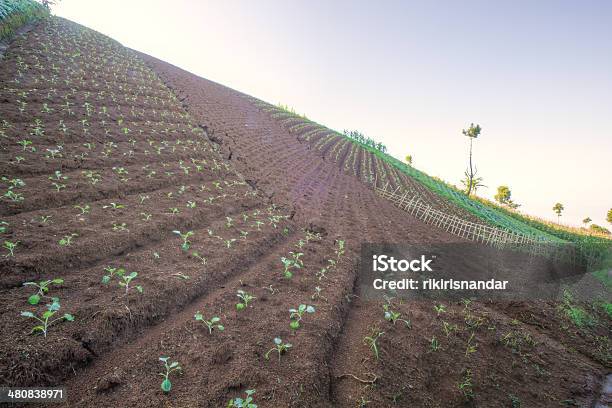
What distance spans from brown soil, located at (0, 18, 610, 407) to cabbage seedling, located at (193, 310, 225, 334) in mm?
62

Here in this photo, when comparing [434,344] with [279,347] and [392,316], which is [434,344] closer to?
[392,316]

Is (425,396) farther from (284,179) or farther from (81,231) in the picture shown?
(284,179)

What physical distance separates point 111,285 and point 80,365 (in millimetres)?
1086

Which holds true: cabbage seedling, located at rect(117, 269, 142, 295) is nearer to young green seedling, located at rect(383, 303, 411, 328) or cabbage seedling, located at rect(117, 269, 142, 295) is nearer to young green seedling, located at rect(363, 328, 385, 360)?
young green seedling, located at rect(363, 328, 385, 360)

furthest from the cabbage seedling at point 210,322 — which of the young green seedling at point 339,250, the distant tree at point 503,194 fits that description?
the distant tree at point 503,194

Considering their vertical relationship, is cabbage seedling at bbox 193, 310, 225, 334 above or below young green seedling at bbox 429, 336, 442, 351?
below

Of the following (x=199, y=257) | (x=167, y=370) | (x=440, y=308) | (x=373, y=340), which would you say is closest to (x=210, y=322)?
(x=167, y=370)

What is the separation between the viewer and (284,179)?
11.1 m

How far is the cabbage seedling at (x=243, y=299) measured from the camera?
161 inches

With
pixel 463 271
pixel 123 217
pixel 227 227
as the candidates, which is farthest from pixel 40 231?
pixel 463 271

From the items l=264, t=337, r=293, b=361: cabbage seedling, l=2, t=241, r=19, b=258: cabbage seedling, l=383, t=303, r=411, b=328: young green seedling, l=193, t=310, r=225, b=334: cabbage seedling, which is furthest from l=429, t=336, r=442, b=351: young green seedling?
l=2, t=241, r=19, b=258: cabbage seedling

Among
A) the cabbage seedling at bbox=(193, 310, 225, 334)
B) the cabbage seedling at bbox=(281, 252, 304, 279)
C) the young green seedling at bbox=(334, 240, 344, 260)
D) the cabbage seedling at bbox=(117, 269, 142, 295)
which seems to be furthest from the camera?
the young green seedling at bbox=(334, 240, 344, 260)

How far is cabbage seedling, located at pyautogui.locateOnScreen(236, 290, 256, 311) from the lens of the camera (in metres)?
4.09

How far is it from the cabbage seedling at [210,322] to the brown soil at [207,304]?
0.06m
